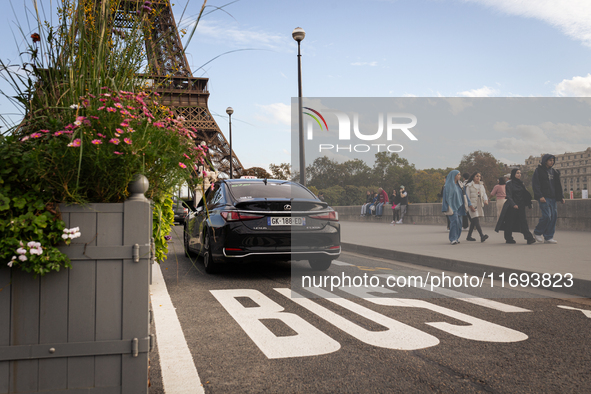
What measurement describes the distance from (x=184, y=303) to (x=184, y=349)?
1700 mm

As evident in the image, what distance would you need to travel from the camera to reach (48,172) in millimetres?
2387

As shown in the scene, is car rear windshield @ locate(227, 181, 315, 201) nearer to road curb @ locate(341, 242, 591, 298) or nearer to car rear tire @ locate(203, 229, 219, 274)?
car rear tire @ locate(203, 229, 219, 274)

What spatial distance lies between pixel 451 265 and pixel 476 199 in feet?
16.2

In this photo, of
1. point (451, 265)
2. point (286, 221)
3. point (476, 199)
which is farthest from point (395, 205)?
point (286, 221)

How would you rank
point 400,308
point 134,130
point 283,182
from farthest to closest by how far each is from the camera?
point 283,182 → point 400,308 → point 134,130

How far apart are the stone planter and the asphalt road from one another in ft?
1.72

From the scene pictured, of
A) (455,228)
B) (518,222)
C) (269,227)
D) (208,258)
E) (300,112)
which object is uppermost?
(300,112)

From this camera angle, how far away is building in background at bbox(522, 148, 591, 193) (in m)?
11.1

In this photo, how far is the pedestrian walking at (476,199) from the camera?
1230 centimetres

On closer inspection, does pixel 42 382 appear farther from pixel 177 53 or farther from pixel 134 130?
pixel 177 53

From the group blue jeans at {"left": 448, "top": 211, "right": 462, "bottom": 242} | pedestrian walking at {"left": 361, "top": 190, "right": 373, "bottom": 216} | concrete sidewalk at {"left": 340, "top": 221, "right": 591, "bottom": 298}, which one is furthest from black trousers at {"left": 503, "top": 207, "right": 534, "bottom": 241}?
pedestrian walking at {"left": 361, "top": 190, "right": 373, "bottom": 216}

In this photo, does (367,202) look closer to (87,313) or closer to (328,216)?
(328,216)

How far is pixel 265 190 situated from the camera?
7160 millimetres

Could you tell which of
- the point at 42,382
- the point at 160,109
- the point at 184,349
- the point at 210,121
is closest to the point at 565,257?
the point at 184,349
